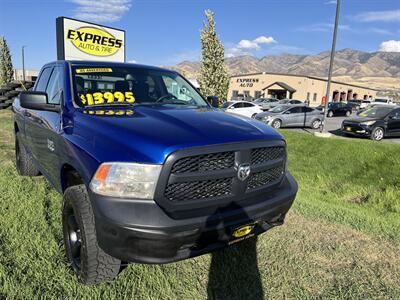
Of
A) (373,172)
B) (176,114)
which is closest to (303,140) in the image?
(373,172)

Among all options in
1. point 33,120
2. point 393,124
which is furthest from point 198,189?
point 393,124

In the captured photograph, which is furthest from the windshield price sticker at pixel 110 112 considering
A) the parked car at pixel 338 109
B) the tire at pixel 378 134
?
the parked car at pixel 338 109

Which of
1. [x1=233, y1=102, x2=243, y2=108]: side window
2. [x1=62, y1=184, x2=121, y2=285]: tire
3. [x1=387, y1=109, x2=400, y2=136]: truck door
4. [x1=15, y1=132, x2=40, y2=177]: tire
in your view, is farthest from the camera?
[x1=233, y1=102, x2=243, y2=108]: side window

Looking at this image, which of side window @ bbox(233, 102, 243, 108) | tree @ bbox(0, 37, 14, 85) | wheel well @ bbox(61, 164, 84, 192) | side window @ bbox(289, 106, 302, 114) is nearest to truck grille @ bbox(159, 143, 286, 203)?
wheel well @ bbox(61, 164, 84, 192)

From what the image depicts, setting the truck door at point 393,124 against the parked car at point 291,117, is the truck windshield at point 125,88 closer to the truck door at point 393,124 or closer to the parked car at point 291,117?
the truck door at point 393,124

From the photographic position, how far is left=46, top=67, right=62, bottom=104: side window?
3.53 metres

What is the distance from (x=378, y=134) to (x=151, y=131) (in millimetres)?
15036

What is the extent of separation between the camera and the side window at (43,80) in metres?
4.33

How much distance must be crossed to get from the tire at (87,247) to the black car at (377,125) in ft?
48.0

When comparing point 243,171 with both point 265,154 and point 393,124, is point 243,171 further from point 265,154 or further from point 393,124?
point 393,124

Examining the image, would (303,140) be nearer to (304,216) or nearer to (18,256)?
(304,216)

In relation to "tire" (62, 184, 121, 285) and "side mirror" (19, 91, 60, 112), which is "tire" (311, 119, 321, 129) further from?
"tire" (62, 184, 121, 285)

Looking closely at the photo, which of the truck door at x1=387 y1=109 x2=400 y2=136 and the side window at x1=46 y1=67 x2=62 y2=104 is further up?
the side window at x1=46 y1=67 x2=62 y2=104

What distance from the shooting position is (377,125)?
14.6 m
